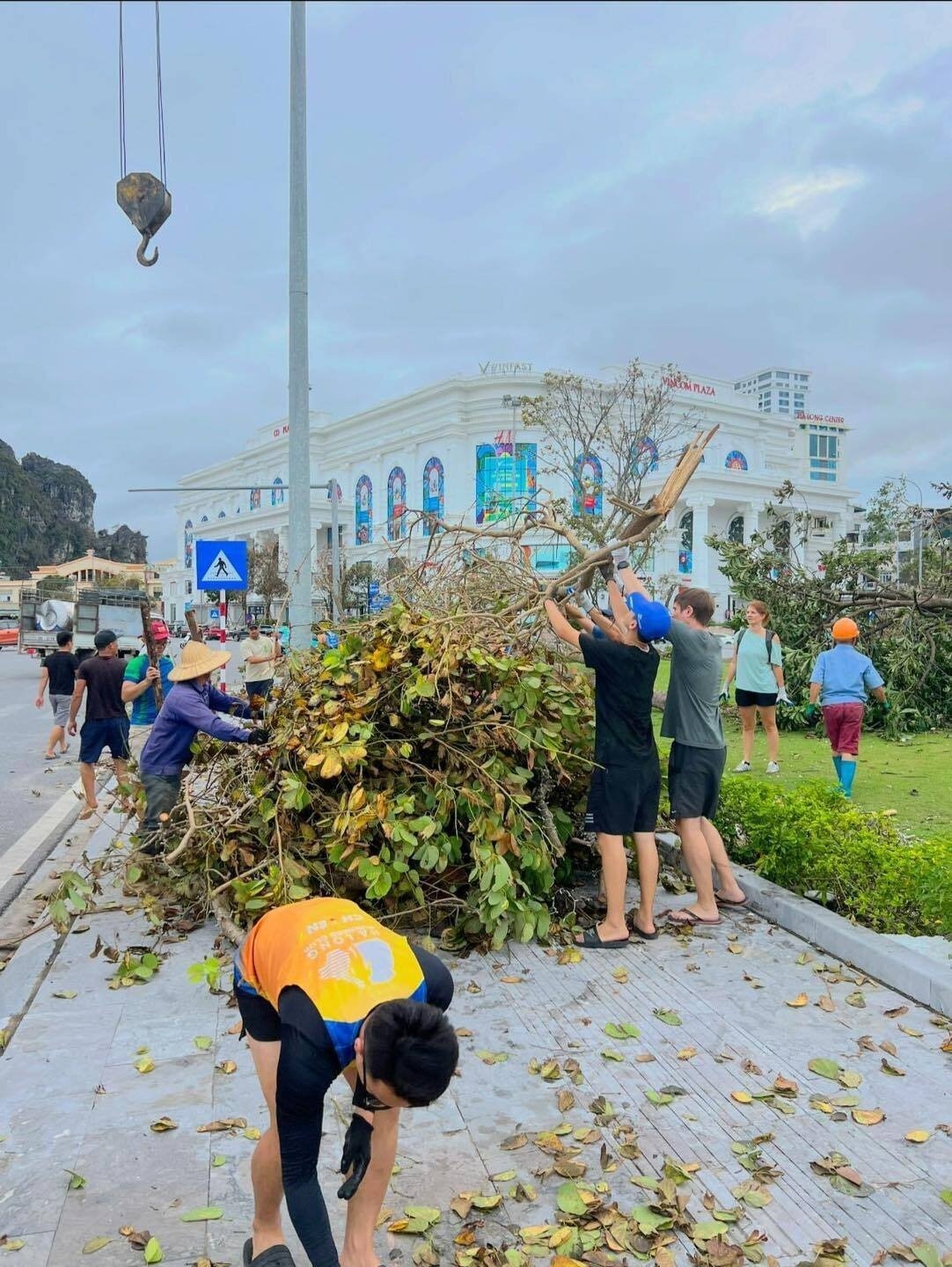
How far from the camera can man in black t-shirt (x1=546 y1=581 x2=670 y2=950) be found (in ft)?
16.3

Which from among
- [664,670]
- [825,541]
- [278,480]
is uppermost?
[278,480]

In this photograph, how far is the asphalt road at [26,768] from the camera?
9203 mm

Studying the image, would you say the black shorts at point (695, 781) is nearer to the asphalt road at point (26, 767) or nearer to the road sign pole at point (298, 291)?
the road sign pole at point (298, 291)

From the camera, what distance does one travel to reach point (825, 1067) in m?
3.68

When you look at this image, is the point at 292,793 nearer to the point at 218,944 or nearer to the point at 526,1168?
the point at 218,944

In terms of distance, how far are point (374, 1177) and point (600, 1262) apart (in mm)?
777

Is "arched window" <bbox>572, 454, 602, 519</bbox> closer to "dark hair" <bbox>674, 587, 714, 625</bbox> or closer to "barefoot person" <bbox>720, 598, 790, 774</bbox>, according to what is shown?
"barefoot person" <bbox>720, 598, 790, 774</bbox>

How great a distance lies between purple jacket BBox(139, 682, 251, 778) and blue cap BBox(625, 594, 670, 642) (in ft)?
8.21

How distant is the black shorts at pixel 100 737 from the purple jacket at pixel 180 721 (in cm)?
284

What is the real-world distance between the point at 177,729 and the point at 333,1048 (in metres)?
4.18

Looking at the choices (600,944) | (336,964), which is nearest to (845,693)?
(600,944)

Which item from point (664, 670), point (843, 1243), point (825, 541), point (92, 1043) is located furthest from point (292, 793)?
point (825, 541)

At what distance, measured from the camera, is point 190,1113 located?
3426 mm

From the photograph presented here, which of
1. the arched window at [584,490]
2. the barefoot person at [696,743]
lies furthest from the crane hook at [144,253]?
the arched window at [584,490]
